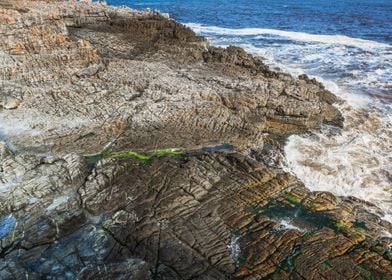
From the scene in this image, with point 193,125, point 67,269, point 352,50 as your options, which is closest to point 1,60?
point 193,125

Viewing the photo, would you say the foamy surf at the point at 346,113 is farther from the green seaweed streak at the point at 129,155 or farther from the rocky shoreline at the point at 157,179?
the green seaweed streak at the point at 129,155

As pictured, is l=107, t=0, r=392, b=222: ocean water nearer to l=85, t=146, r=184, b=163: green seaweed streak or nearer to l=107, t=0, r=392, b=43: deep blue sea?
l=107, t=0, r=392, b=43: deep blue sea

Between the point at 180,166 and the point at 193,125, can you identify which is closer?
the point at 180,166

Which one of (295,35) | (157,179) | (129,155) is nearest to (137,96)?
(129,155)

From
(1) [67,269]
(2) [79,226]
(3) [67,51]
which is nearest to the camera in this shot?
(1) [67,269]

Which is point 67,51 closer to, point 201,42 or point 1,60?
point 1,60

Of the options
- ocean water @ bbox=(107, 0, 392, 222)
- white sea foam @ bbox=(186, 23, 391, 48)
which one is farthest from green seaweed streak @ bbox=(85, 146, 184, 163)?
white sea foam @ bbox=(186, 23, 391, 48)
